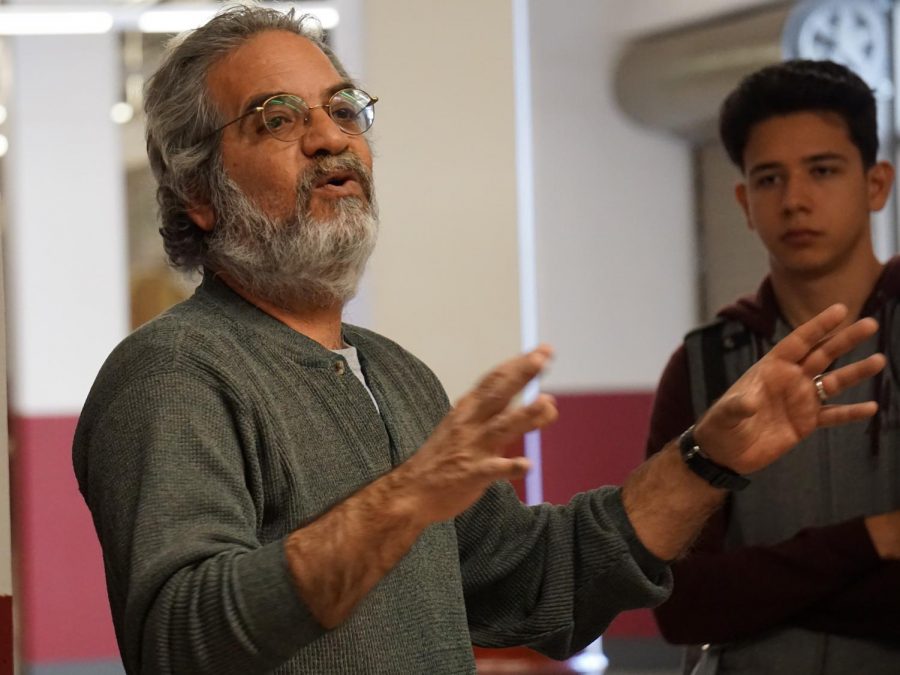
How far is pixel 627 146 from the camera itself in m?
5.37

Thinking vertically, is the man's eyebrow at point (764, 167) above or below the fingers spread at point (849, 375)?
above

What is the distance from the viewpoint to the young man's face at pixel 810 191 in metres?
2.29

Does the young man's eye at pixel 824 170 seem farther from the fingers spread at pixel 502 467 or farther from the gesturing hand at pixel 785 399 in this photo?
the fingers spread at pixel 502 467

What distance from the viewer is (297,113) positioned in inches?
73.7

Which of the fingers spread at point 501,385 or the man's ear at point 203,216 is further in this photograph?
the man's ear at point 203,216

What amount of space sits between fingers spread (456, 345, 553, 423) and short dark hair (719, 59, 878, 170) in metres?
1.29

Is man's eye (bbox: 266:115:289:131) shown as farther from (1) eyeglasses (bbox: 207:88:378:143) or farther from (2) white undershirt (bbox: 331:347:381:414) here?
(2) white undershirt (bbox: 331:347:381:414)

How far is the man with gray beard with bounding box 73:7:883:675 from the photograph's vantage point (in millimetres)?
1313

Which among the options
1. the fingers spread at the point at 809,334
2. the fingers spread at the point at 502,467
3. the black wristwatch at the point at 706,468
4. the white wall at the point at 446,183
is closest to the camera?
the fingers spread at the point at 502,467

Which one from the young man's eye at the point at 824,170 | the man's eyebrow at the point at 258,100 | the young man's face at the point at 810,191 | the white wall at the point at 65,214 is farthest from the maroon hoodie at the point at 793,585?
the white wall at the point at 65,214

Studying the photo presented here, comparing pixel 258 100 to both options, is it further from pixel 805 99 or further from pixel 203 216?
pixel 805 99

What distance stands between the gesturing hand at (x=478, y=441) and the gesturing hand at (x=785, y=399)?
0.45 m

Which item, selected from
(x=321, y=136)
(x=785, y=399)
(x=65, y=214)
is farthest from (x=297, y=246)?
(x=65, y=214)

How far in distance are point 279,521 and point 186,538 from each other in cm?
21
